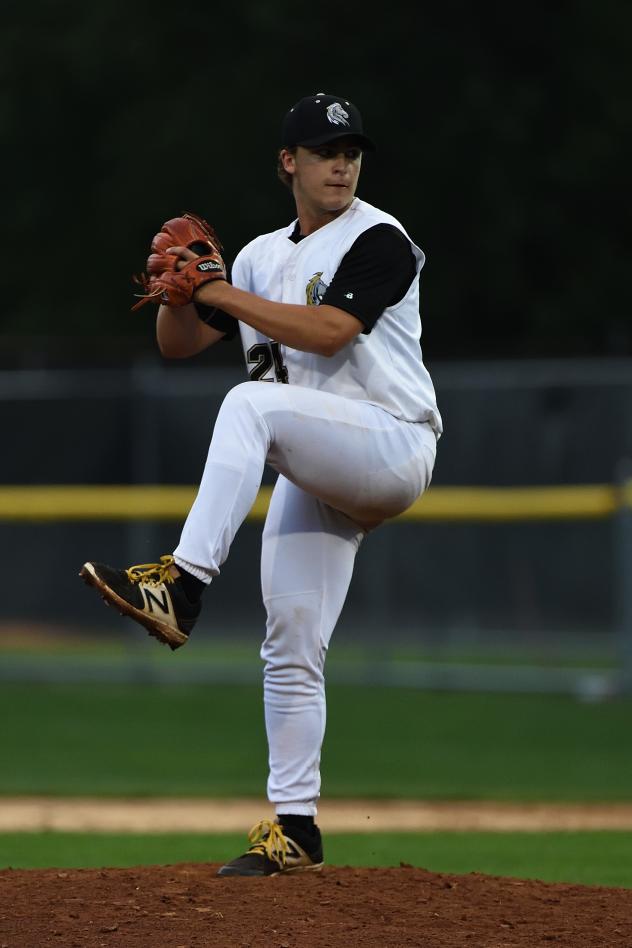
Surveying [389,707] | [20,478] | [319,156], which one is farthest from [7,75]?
[319,156]

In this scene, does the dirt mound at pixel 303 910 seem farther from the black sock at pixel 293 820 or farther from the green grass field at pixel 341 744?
the green grass field at pixel 341 744

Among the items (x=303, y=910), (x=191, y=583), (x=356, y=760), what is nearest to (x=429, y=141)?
(x=356, y=760)

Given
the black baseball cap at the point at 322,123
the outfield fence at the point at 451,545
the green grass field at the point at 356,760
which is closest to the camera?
the black baseball cap at the point at 322,123

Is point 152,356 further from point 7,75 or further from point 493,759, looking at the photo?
point 493,759

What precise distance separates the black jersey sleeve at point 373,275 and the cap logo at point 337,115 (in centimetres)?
32

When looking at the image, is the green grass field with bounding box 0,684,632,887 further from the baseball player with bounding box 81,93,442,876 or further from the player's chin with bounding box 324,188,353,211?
the player's chin with bounding box 324,188,353,211

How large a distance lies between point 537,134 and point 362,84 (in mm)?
2397

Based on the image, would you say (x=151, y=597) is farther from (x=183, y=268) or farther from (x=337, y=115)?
(x=337, y=115)

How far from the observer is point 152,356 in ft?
63.4

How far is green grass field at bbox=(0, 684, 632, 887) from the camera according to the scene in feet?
22.9

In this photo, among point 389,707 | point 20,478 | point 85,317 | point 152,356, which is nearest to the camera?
point 389,707

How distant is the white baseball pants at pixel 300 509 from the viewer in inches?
188

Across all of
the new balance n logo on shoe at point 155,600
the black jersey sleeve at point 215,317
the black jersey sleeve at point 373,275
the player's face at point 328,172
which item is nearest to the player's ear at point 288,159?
the player's face at point 328,172

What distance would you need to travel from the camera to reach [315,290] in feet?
16.8
